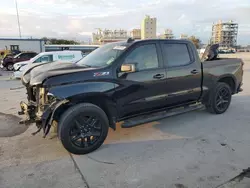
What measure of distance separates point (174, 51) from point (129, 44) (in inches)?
42.7

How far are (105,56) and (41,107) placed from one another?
1.49 m

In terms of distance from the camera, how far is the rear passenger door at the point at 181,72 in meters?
4.23

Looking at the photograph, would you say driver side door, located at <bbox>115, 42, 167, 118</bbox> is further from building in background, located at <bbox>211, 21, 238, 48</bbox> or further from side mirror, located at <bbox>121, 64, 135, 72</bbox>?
building in background, located at <bbox>211, 21, 238, 48</bbox>

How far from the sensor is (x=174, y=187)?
103 inches

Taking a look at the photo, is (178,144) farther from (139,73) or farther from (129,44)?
(129,44)

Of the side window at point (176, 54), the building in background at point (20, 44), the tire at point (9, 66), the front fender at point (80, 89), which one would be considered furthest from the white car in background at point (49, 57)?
the building in background at point (20, 44)

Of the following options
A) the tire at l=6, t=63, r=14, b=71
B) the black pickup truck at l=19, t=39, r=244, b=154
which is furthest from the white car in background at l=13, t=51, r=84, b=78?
the black pickup truck at l=19, t=39, r=244, b=154

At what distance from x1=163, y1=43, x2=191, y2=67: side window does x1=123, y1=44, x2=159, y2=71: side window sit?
11.7 inches

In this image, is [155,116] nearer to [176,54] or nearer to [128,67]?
[128,67]

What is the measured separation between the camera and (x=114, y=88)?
3.56m

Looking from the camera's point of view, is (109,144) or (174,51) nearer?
(109,144)

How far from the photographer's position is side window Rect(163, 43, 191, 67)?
13.9 ft

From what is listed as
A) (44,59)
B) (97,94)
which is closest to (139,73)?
(97,94)

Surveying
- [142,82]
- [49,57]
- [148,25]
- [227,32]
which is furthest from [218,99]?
[227,32]
